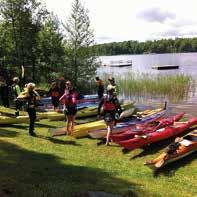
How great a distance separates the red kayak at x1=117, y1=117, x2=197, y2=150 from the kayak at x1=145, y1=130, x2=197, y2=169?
928mm

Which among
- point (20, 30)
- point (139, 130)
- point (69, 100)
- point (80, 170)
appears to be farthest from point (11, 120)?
point (20, 30)

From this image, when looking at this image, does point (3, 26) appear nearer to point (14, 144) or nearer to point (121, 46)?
point (14, 144)

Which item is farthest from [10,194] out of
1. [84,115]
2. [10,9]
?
[10,9]

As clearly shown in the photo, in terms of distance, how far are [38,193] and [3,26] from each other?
22.2 meters

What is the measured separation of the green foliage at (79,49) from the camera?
29547mm

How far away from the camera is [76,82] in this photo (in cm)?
2975

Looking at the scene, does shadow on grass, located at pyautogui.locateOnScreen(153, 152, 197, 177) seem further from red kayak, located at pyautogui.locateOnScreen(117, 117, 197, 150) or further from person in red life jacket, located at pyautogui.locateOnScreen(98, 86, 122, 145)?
person in red life jacket, located at pyautogui.locateOnScreen(98, 86, 122, 145)

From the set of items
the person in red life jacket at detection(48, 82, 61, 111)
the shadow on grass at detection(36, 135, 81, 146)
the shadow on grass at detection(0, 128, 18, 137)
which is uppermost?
the person in red life jacket at detection(48, 82, 61, 111)

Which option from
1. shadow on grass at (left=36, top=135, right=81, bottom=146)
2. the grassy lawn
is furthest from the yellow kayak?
shadow on grass at (left=36, top=135, right=81, bottom=146)

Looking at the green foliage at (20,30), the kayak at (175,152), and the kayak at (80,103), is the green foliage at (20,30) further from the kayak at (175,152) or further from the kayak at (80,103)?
the kayak at (175,152)

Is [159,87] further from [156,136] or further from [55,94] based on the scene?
[156,136]

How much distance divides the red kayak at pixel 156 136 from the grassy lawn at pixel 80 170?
0.23 m

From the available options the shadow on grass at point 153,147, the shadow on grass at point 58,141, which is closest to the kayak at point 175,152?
the shadow on grass at point 153,147

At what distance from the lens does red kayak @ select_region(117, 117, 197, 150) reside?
11.5 metres
